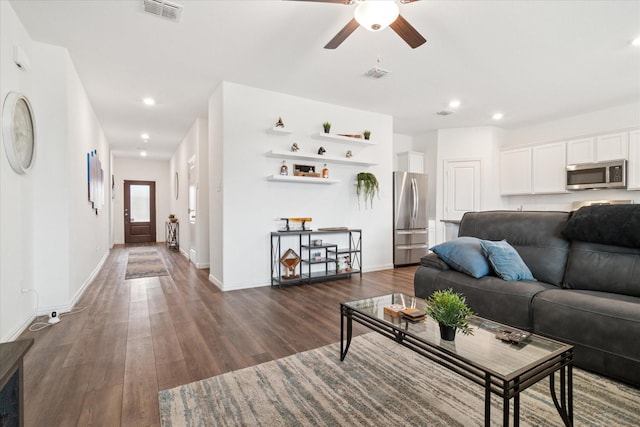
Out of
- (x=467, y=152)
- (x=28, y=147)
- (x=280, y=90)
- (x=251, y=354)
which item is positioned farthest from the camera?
(x=467, y=152)

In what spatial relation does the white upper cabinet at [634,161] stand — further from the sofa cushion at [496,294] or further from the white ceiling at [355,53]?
the sofa cushion at [496,294]

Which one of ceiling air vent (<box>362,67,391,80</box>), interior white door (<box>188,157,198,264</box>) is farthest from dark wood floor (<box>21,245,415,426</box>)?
ceiling air vent (<box>362,67,391,80</box>)

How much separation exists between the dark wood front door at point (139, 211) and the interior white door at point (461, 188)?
8.94 m

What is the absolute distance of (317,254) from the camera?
480cm

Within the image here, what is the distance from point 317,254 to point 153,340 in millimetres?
2645

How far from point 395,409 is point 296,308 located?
6.00ft

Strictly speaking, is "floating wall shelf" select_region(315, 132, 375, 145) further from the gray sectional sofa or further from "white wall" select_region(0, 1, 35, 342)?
"white wall" select_region(0, 1, 35, 342)

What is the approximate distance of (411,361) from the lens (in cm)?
215

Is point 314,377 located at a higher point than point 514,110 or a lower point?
lower

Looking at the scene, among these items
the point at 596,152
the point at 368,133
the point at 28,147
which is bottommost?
the point at 28,147

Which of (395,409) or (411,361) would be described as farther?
(411,361)

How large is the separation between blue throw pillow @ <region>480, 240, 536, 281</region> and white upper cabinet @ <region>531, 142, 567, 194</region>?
3.81 metres

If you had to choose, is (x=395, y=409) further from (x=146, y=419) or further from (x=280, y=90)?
(x=280, y=90)

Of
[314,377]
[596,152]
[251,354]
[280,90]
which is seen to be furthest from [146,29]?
[596,152]
